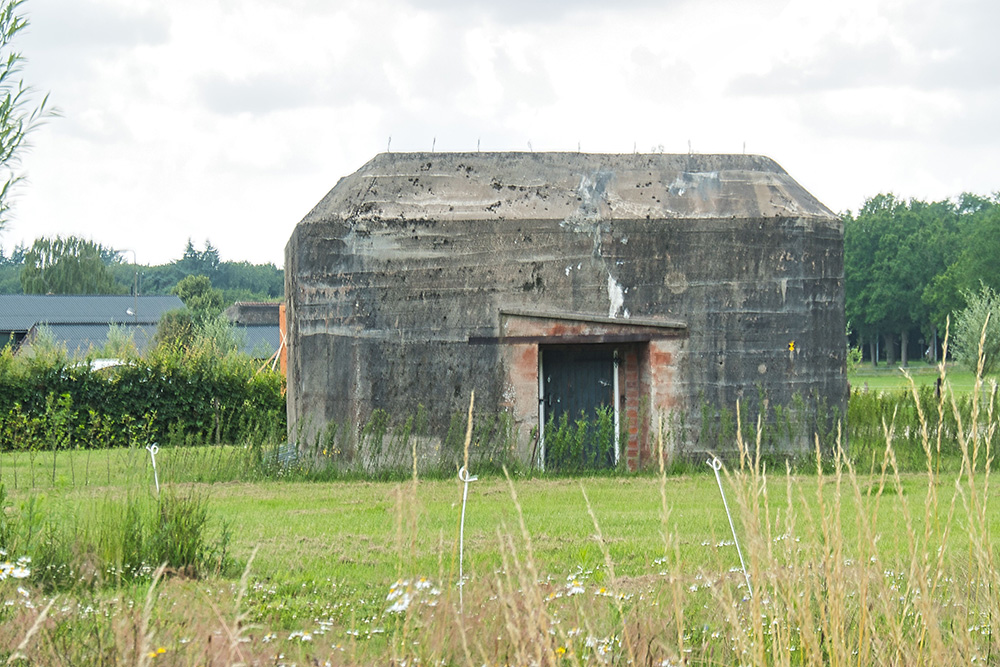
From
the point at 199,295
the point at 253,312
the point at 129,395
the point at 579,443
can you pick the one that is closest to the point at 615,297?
the point at 579,443

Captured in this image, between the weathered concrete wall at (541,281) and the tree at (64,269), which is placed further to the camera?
the tree at (64,269)

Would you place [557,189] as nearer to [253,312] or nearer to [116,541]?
[116,541]

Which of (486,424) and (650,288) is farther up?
(650,288)

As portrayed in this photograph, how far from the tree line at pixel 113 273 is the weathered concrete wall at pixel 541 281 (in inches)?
1633

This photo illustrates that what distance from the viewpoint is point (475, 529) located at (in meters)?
7.99

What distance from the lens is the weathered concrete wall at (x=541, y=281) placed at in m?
12.3

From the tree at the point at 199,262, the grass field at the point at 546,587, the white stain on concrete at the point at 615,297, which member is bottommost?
the grass field at the point at 546,587

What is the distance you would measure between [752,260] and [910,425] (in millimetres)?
3482

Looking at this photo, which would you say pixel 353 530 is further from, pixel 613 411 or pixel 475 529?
pixel 613 411

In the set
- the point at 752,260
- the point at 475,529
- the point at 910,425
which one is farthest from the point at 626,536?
the point at 910,425

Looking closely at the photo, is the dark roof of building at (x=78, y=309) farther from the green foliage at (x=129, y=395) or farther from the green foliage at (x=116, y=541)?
the green foliage at (x=116, y=541)

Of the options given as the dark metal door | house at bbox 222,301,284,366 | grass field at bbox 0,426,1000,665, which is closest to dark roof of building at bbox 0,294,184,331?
house at bbox 222,301,284,366

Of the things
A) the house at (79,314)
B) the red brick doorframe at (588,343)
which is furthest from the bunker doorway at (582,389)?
the house at (79,314)

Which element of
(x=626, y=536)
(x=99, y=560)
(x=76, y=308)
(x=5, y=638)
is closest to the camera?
(x=5, y=638)
